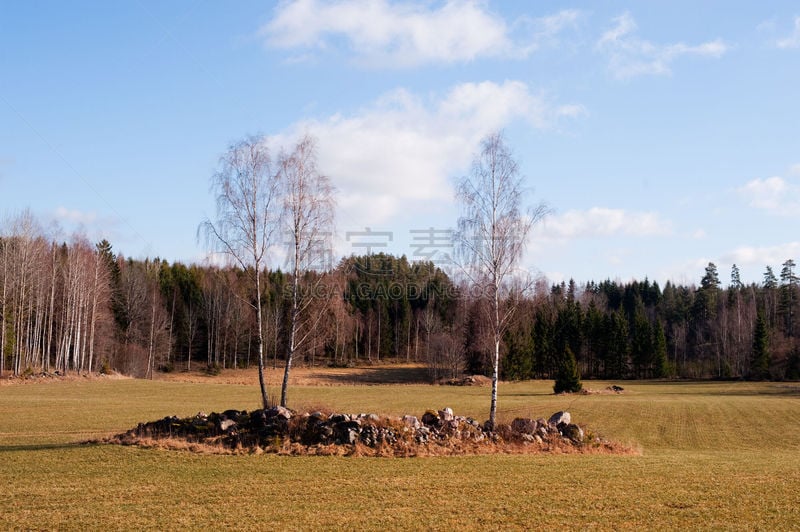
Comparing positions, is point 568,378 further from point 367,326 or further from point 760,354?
point 367,326

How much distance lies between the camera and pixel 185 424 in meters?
20.8

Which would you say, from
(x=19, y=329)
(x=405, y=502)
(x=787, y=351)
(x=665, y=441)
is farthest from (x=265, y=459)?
(x=787, y=351)

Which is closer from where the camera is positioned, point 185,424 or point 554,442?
point 185,424

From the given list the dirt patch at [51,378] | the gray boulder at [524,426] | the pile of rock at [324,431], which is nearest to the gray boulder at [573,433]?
the gray boulder at [524,426]

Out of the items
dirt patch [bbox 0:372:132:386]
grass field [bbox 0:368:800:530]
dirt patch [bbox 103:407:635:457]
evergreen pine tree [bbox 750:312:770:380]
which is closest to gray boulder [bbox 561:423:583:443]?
dirt patch [bbox 103:407:635:457]

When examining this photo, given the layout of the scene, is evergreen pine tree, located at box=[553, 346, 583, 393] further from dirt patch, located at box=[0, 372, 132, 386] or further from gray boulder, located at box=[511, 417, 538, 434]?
dirt patch, located at box=[0, 372, 132, 386]

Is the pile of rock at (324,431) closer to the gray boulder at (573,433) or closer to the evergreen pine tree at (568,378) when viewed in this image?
the gray boulder at (573,433)

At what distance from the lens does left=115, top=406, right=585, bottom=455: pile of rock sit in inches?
766

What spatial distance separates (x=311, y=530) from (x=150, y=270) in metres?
97.7

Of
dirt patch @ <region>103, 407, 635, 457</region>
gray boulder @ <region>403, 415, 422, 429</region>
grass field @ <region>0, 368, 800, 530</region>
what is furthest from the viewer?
gray boulder @ <region>403, 415, 422, 429</region>

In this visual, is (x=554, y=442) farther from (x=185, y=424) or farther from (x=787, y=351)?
(x=787, y=351)

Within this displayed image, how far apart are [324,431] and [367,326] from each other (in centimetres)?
9554

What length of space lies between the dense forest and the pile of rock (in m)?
38.1

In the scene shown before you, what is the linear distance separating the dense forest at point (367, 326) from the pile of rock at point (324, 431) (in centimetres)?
3815
